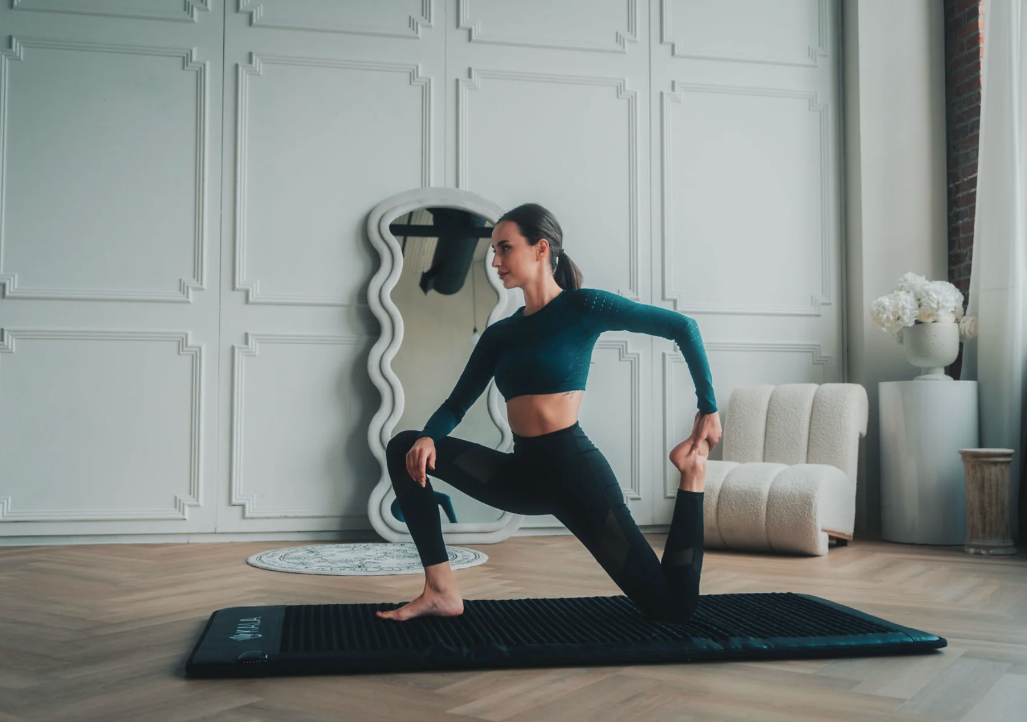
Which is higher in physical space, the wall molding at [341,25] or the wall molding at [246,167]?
the wall molding at [341,25]

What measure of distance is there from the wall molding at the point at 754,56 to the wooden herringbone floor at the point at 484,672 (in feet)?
9.18

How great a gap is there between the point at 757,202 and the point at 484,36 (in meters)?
1.67

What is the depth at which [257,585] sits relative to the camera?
9.86ft

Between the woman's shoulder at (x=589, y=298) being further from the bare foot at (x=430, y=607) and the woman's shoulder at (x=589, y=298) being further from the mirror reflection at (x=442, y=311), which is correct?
the mirror reflection at (x=442, y=311)

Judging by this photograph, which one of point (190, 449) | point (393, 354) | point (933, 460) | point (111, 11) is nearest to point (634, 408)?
point (393, 354)

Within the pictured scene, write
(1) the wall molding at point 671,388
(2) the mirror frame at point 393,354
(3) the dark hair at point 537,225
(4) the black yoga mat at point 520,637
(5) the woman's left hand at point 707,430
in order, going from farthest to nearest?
1. (1) the wall molding at point 671,388
2. (2) the mirror frame at point 393,354
3. (3) the dark hair at point 537,225
4. (5) the woman's left hand at point 707,430
5. (4) the black yoga mat at point 520,637

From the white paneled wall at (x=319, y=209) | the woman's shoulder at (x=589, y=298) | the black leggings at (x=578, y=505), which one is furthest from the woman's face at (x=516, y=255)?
the white paneled wall at (x=319, y=209)

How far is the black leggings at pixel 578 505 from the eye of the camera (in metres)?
2.20

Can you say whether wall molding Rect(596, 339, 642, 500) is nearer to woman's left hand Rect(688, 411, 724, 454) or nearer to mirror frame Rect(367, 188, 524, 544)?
mirror frame Rect(367, 188, 524, 544)

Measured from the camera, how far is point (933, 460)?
162 inches

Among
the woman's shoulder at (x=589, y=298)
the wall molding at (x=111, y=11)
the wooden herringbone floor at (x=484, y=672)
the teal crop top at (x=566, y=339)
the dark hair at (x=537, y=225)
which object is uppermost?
the wall molding at (x=111, y=11)

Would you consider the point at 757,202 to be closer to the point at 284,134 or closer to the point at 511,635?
the point at 284,134

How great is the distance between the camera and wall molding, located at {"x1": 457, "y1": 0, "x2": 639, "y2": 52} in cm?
453

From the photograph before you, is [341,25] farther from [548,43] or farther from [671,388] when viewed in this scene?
[671,388]
